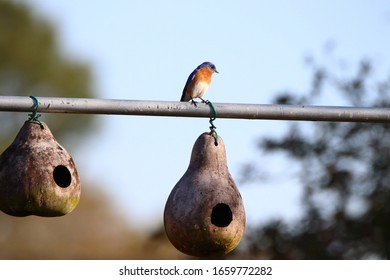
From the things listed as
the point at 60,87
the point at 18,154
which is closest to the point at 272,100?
the point at 18,154

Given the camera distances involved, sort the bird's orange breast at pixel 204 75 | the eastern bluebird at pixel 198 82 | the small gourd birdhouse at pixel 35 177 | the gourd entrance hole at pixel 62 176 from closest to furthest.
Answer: the small gourd birdhouse at pixel 35 177, the gourd entrance hole at pixel 62 176, the eastern bluebird at pixel 198 82, the bird's orange breast at pixel 204 75

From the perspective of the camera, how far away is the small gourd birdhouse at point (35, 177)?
677cm

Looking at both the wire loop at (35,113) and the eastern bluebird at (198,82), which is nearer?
the wire loop at (35,113)

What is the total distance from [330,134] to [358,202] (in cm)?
116

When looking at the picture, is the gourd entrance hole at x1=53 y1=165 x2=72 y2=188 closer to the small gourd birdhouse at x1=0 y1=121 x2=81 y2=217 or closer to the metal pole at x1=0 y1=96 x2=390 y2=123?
the small gourd birdhouse at x1=0 y1=121 x2=81 y2=217

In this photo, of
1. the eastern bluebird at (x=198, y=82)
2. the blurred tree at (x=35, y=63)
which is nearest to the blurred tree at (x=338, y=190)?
the eastern bluebird at (x=198, y=82)

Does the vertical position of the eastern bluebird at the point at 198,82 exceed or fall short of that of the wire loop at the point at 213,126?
it exceeds it

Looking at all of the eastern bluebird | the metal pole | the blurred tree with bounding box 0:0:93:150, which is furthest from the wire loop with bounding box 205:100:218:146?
the blurred tree with bounding box 0:0:93:150

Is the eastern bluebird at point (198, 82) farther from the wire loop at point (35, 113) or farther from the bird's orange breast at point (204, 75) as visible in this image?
the wire loop at point (35, 113)

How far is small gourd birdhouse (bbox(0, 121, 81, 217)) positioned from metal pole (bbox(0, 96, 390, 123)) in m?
0.48

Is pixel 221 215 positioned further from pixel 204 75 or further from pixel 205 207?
pixel 204 75

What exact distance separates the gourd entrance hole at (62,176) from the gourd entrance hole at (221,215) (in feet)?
3.44

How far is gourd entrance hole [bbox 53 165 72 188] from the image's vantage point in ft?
23.4

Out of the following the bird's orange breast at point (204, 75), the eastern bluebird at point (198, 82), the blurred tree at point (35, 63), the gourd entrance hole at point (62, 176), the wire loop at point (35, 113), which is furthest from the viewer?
the blurred tree at point (35, 63)
